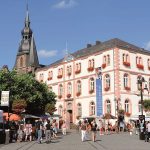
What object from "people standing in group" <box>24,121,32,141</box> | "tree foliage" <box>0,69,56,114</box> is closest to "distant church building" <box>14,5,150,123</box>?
"tree foliage" <box>0,69,56,114</box>

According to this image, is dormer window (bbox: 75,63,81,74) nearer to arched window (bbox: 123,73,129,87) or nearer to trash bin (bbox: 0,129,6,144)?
arched window (bbox: 123,73,129,87)

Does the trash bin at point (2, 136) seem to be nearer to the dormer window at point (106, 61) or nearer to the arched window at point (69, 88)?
the dormer window at point (106, 61)

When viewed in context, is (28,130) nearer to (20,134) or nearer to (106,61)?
(20,134)

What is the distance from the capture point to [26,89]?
44.6 m

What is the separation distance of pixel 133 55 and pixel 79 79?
10.3 m

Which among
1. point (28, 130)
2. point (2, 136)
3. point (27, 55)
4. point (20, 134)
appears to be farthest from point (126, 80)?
point (27, 55)

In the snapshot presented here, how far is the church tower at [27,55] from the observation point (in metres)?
85.7

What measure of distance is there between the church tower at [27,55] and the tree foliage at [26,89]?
36.3 m

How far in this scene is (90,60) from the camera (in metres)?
62.7

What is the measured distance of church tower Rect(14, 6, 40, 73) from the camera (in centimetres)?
8570

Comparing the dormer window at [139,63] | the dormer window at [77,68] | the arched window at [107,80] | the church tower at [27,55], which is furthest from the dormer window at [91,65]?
the church tower at [27,55]

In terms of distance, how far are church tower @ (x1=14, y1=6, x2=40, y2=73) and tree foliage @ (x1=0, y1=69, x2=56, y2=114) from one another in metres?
36.3

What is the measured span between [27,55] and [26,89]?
4628 centimetres

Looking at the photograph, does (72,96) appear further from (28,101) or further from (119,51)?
(28,101)
